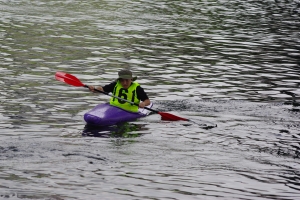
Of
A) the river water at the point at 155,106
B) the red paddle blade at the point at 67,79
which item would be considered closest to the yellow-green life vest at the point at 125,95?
the river water at the point at 155,106

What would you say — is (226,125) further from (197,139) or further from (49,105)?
(49,105)

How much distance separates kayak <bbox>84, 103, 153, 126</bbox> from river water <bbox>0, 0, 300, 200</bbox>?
0.29 meters

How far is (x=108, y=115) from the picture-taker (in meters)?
16.7

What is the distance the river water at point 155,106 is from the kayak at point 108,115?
289 mm

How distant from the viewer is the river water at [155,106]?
479 inches

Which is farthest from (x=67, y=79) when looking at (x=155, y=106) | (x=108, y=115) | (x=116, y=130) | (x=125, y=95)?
(x=116, y=130)

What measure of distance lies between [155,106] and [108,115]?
8.04 feet

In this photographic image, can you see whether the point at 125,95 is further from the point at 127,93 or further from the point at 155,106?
the point at 155,106

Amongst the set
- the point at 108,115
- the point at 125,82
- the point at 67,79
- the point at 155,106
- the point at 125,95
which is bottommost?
the point at 155,106

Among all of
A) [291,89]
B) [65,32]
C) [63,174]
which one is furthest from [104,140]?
[65,32]

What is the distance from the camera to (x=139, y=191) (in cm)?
1160

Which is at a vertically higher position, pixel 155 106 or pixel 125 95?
pixel 125 95

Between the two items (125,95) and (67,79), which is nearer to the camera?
(125,95)

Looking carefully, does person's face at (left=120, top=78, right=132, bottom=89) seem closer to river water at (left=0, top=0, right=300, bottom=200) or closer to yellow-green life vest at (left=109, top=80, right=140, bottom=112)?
yellow-green life vest at (left=109, top=80, right=140, bottom=112)
